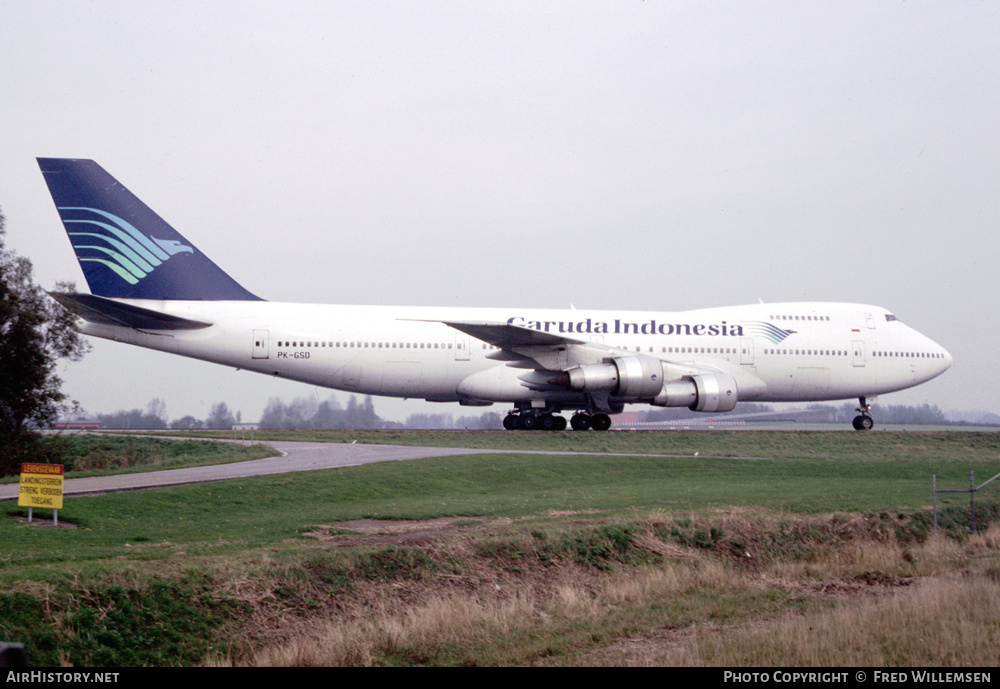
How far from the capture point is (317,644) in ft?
30.0

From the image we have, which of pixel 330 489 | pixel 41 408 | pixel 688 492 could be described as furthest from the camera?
pixel 41 408

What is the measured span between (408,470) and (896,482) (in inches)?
476

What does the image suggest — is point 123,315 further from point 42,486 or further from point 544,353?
point 42,486

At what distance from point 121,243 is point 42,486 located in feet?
61.7

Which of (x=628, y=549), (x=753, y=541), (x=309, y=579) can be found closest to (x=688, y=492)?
(x=753, y=541)

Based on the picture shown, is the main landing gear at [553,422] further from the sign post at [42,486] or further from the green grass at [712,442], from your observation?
the sign post at [42,486]

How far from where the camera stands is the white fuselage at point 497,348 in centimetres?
2880

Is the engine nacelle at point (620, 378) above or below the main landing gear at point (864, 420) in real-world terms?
above

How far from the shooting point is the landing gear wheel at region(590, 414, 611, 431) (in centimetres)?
3016

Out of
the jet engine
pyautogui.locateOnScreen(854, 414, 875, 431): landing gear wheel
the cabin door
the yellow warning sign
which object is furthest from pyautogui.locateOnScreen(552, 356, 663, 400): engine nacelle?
the yellow warning sign

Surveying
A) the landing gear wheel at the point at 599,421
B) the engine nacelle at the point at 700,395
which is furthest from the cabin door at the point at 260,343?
the engine nacelle at the point at 700,395

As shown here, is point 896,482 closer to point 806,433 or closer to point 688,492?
point 688,492

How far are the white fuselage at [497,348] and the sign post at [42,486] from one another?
656 inches

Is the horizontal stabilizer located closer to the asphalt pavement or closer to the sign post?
the asphalt pavement
